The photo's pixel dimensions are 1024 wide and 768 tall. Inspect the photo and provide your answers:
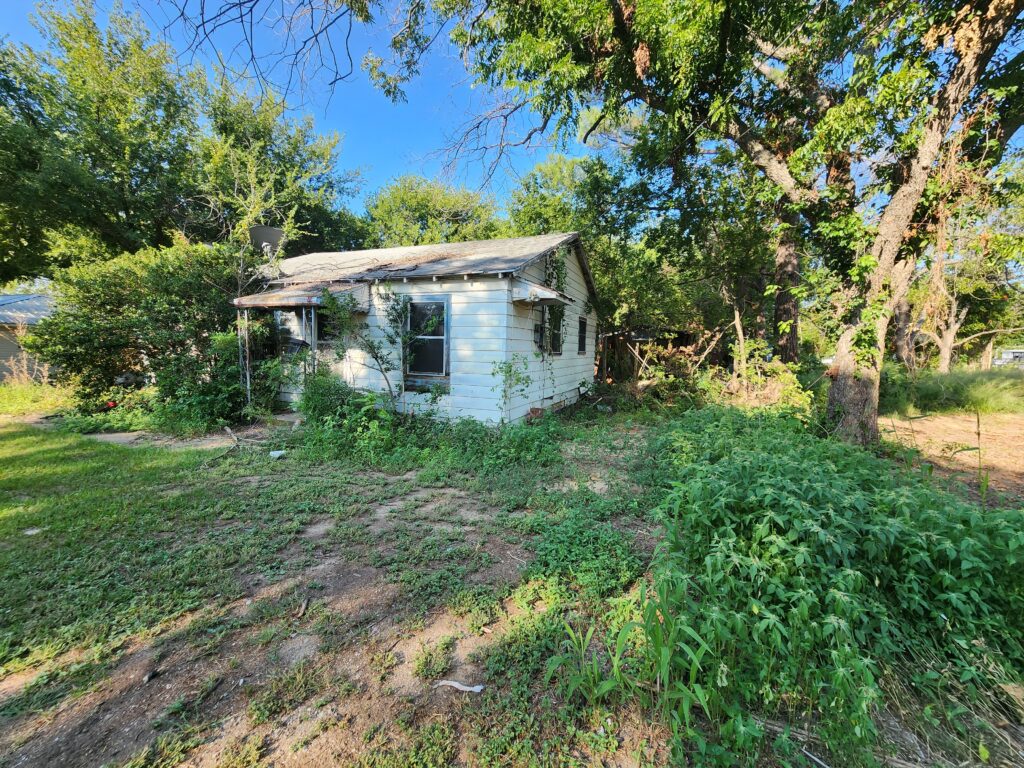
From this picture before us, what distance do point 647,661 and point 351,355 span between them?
733 cm

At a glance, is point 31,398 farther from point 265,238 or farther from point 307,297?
point 307,297

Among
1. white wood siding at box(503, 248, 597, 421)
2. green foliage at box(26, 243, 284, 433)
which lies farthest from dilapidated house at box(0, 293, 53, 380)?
white wood siding at box(503, 248, 597, 421)

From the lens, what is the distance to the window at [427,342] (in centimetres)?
733

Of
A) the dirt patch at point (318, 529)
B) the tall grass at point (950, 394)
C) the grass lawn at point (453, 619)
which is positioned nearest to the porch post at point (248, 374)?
the grass lawn at point (453, 619)

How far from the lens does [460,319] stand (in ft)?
23.4

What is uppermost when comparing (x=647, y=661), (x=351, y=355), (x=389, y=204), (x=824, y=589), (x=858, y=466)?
(x=389, y=204)

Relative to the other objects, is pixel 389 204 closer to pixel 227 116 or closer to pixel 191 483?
pixel 227 116

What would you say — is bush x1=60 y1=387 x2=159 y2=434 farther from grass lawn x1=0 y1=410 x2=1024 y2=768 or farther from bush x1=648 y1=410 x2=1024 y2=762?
bush x1=648 y1=410 x2=1024 y2=762

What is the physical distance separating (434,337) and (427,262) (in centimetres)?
175

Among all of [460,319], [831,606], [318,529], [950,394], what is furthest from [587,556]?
[950,394]

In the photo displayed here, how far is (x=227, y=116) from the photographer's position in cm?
1603

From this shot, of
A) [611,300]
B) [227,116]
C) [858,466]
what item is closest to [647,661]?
[858,466]

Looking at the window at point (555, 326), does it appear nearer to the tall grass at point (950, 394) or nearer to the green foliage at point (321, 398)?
the green foliage at point (321, 398)

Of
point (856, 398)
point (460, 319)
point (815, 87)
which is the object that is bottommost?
point (856, 398)
